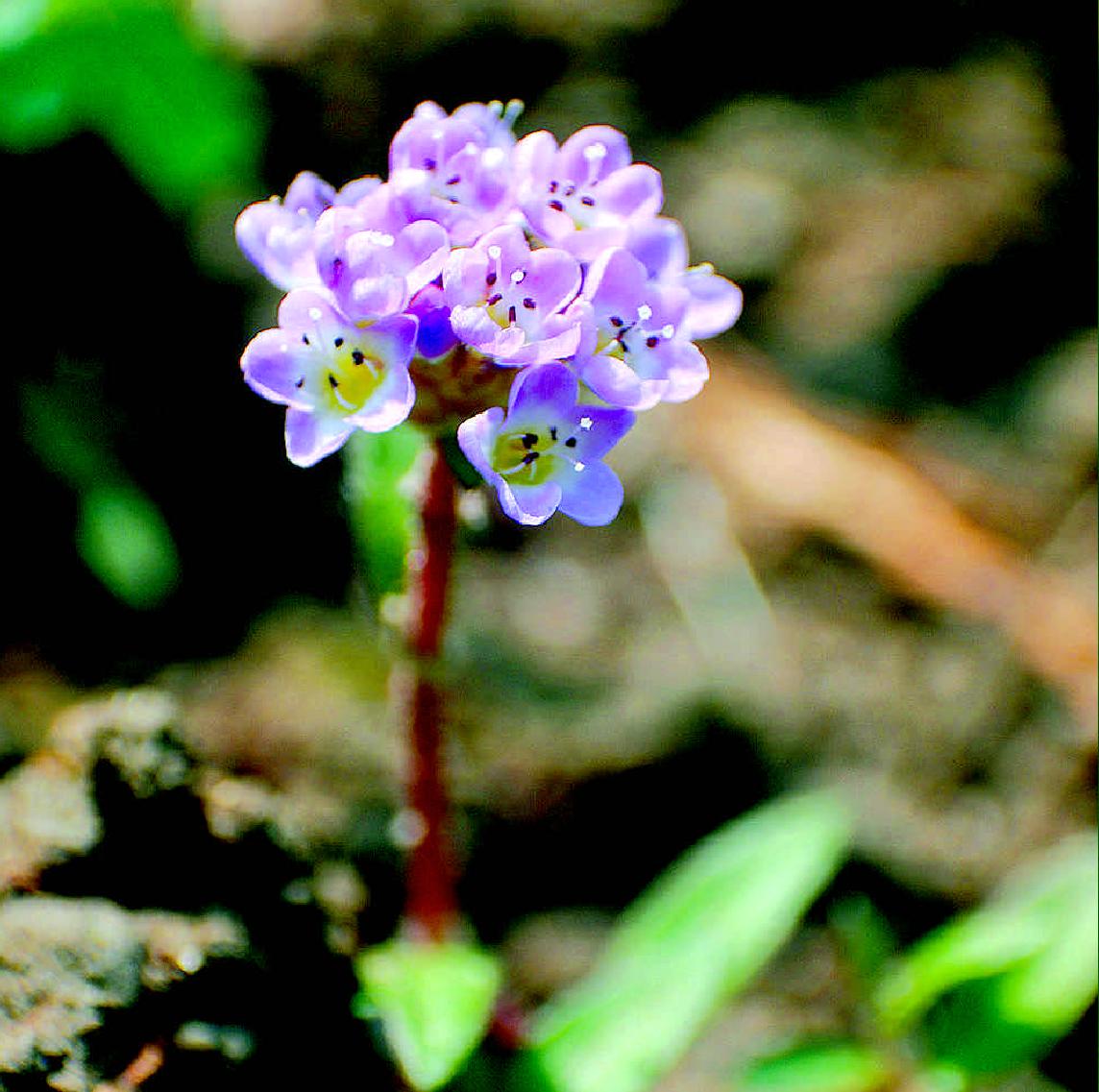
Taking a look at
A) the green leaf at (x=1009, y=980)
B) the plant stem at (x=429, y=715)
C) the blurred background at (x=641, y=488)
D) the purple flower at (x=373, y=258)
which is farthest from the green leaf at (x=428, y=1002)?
the purple flower at (x=373, y=258)

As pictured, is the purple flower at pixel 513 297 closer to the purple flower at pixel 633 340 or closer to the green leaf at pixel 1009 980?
the purple flower at pixel 633 340

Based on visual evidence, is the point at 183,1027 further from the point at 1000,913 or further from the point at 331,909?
the point at 1000,913

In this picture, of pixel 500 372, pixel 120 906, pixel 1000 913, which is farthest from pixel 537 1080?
pixel 500 372

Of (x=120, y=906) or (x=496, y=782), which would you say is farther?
(x=496, y=782)

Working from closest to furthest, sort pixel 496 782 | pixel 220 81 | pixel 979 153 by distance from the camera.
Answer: pixel 496 782
pixel 220 81
pixel 979 153

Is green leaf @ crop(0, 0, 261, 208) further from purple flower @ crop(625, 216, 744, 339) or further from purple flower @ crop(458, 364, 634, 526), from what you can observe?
purple flower @ crop(458, 364, 634, 526)

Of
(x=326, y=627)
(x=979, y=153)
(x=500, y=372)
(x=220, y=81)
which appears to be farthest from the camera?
(x=979, y=153)

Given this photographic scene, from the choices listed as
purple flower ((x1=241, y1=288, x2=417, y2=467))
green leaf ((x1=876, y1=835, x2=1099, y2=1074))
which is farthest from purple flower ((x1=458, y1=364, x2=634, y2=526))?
green leaf ((x1=876, y1=835, x2=1099, y2=1074))
